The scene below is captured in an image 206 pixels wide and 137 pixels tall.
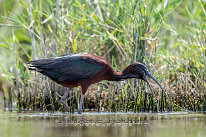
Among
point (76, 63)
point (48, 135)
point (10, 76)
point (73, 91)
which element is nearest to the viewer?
point (48, 135)


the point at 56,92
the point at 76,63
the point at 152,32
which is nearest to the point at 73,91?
the point at 56,92

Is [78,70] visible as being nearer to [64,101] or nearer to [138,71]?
[64,101]

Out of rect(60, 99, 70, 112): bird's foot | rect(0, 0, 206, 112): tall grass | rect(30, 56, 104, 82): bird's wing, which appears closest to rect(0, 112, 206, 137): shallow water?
rect(60, 99, 70, 112): bird's foot

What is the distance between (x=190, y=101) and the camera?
9242mm

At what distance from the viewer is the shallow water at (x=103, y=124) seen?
6.14 metres

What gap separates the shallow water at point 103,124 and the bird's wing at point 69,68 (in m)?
0.85

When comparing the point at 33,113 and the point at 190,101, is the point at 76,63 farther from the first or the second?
the point at 190,101

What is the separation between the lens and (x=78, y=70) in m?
8.93

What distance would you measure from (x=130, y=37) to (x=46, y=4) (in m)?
2.47

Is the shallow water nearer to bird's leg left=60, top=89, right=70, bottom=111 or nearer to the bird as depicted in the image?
bird's leg left=60, top=89, right=70, bottom=111

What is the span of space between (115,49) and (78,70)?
2.11m

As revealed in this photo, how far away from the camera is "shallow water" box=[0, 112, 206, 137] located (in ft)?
20.1

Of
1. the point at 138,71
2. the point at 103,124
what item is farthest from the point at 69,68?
the point at 103,124

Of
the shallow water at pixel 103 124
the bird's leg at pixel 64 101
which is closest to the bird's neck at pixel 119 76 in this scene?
the shallow water at pixel 103 124
